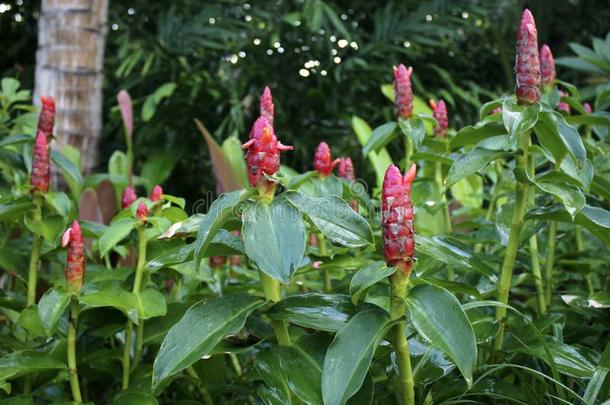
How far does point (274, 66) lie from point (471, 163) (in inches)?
121

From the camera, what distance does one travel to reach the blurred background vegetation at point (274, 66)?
3855 mm

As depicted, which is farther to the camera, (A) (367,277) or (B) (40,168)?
(B) (40,168)

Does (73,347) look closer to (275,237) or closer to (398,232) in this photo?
(275,237)

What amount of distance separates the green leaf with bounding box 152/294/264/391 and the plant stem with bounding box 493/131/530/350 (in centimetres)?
42

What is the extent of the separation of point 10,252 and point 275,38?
8.58 feet

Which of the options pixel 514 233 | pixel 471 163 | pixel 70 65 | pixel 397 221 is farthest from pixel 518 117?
pixel 70 65

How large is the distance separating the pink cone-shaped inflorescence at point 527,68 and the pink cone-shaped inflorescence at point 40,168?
81 cm

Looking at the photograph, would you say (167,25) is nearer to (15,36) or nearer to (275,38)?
(275,38)

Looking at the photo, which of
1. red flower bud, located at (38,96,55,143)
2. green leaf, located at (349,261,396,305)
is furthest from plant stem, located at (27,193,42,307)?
green leaf, located at (349,261,396,305)

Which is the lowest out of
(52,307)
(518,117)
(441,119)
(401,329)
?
(52,307)

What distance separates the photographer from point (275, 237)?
2.73 ft

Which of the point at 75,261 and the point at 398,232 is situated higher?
the point at 398,232

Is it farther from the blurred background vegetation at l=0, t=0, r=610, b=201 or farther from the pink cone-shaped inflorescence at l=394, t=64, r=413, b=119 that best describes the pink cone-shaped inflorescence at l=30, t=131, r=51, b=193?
the blurred background vegetation at l=0, t=0, r=610, b=201

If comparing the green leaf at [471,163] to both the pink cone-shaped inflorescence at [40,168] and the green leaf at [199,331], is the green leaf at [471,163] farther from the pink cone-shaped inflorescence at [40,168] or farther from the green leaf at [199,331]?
the pink cone-shaped inflorescence at [40,168]
